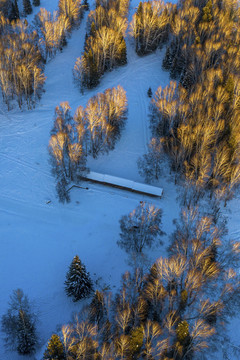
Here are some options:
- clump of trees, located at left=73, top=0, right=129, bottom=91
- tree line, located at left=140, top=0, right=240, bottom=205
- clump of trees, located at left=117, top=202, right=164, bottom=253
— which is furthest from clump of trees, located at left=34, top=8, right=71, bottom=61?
clump of trees, located at left=117, top=202, right=164, bottom=253

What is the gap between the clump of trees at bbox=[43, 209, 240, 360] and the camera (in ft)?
69.1

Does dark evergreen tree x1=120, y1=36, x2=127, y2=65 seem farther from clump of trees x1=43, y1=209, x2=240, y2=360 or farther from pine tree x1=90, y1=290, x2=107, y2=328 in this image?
pine tree x1=90, y1=290, x2=107, y2=328

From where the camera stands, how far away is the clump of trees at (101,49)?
179ft

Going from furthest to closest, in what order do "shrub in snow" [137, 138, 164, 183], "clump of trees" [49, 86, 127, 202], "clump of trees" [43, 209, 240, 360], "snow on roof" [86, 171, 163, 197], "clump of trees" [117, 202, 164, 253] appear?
→ "shrub in snow" [137, 138, 164, 183] → "snow on roof" [86, 171, 163, 197] → "clump of trees" [49, 86, 127, 202] → "clump of trees" [117, 202, 164, 253] → "clump of trees" [43, 209, 240, 360]

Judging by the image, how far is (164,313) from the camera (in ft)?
86.0

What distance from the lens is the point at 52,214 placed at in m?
36.8

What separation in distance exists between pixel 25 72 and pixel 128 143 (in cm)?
2335

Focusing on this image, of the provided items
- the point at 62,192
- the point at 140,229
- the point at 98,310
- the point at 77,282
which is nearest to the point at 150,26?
the point at 62,192

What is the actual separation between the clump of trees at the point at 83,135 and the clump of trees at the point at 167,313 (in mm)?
17057

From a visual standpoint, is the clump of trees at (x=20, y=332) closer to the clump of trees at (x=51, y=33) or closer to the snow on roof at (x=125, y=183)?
the snow on roof at (x=125, y=183)

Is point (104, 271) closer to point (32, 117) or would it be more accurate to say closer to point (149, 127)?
point (149, 127)

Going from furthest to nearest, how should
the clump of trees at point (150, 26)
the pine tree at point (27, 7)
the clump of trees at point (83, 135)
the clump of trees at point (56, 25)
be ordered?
the pine tree at point (27, 7)
the clump of trees at point (56, 25)
the clump of trees at point (150, 26)
the clump of trees at point (83, 135)

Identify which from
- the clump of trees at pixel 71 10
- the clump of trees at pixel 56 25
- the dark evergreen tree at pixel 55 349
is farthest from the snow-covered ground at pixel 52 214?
the clump of trees at pixel 71 10

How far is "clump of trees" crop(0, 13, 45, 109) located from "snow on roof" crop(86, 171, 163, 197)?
23.4 metres
